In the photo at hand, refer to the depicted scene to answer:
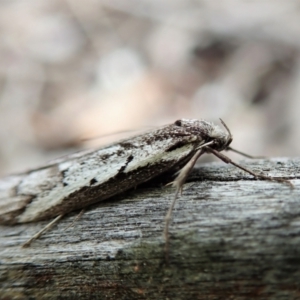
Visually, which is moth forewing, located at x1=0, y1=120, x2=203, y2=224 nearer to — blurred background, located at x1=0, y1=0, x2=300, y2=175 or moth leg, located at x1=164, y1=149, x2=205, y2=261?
moth leg, located at x1=164, y1=149, x2=205, y2=261

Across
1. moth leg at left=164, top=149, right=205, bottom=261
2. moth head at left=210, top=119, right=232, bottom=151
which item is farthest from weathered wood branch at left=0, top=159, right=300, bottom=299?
moth head at left=210, top=119, right=232, bottom=151

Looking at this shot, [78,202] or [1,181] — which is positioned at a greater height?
[1,181]

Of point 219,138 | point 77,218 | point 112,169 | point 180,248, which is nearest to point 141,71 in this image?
point 219,138

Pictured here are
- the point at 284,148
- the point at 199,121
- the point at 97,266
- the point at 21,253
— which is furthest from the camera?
the point at 284,148

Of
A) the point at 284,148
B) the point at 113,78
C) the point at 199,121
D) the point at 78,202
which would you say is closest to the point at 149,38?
the point at 113,78

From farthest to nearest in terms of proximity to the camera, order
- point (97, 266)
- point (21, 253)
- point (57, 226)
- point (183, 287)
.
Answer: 1. point (57, 226)
2. point (21, 253)
3. point (97, 266)
4. point (183, 287)

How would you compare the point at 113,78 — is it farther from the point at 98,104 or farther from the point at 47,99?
the point at 47,99

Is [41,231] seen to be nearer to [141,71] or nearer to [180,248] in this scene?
[180,248]

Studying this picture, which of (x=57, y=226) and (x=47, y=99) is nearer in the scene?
(x=57, y=226)
